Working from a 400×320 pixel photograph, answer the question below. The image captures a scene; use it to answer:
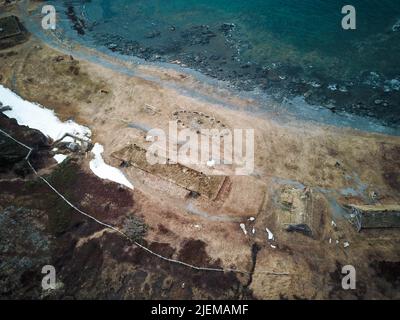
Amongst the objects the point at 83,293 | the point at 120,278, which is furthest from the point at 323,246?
the point at 83,293

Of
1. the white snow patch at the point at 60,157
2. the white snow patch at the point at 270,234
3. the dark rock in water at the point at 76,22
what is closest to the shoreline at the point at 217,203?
the white snow patch at the point at 270,234

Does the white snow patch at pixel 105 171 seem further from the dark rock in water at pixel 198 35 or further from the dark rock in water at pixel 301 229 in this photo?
the dark rock in water at pixel 198 35

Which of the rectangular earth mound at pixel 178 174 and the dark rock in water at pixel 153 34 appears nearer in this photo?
the rectangular earth mound at pixel 178 174

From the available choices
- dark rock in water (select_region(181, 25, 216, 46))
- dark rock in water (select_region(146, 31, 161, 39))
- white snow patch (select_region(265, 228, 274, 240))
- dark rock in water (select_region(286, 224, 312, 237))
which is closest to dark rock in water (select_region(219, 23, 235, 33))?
dark rock in water (select_region(181, 25, 216, 46))

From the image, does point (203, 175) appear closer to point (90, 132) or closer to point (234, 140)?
point (234, 140)

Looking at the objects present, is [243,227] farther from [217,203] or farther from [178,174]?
[178,174]

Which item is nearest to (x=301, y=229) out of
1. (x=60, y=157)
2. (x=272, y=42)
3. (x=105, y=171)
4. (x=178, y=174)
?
(x=178, y=174)
